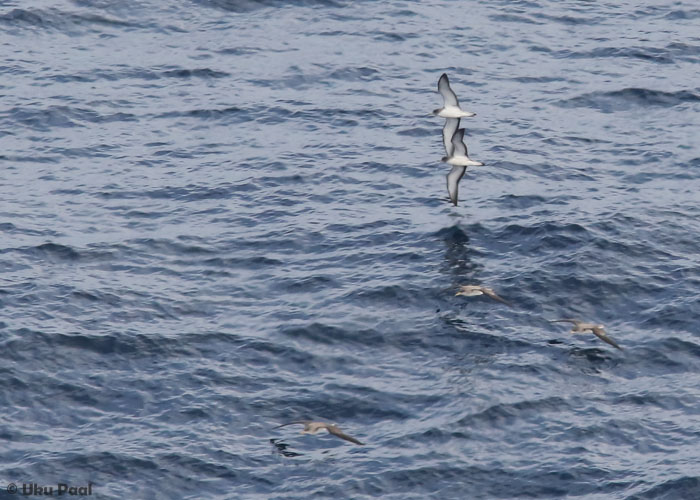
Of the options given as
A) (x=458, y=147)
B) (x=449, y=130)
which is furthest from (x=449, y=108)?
(x=458, y=147)

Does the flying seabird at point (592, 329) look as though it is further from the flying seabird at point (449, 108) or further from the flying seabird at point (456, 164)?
the flying seabird at point (449, 108)

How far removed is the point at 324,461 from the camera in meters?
39.6

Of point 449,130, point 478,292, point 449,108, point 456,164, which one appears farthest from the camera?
point 449,130

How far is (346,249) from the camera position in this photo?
51.5 metres

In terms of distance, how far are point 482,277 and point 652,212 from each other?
9269 mm

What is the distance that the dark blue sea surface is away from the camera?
40156 mm

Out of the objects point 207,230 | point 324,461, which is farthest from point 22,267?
point 324,461

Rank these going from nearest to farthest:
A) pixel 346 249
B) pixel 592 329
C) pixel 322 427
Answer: pixel 322 427
pixel 592 329
pixel 346 249

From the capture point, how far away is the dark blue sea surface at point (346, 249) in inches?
1581

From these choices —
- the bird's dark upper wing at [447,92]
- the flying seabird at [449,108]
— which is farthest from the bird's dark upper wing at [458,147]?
the bird's dark upper wing at [447,92]

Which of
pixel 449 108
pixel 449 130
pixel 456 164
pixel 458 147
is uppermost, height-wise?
pixel 449 108

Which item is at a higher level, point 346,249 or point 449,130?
point 449,130

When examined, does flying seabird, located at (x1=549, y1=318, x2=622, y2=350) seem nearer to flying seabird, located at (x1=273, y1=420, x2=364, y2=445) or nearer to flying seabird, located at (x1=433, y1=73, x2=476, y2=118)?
flying seabird, located at (x1=273, y1=420, x2=364, y2=445)

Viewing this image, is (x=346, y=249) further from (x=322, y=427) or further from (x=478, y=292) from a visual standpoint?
(x=322, y=427)
